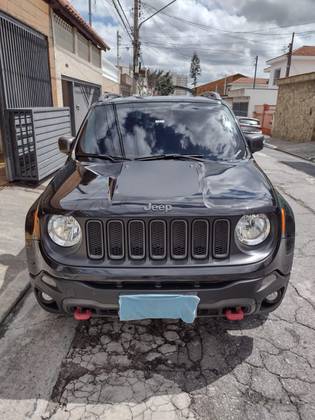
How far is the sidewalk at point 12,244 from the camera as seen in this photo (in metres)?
3.36

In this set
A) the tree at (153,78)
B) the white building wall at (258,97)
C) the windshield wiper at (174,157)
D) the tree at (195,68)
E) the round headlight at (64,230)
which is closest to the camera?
the round headlight at (64,230)

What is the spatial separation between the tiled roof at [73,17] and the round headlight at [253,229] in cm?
1014

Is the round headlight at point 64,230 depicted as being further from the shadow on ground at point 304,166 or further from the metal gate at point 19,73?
the shadow on ground at point 304,166

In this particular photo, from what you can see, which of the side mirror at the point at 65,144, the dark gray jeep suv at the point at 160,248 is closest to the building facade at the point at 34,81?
the side mirror at the point at 65,144

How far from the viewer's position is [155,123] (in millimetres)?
3504

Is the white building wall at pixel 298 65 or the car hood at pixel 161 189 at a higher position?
the white building wall at pixel 298 65

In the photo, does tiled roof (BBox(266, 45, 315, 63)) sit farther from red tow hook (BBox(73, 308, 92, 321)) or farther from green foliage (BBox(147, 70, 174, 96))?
red tow hook (BBox(73, 308, 92, 321))

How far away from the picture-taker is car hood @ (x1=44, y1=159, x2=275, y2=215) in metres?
2.24

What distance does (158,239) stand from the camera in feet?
7.40

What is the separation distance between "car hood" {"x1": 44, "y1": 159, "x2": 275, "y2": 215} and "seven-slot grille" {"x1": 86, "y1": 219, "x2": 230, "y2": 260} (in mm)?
86

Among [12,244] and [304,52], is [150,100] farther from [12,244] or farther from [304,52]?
[304,52]

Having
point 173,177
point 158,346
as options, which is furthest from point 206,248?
point 158,346

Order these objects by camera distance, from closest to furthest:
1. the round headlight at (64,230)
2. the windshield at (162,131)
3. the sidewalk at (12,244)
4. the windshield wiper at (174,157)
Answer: the round headlight at (64,230), the windshield wiper at (174,157), the windshield at (162,131), the sidewalk at (12,244)

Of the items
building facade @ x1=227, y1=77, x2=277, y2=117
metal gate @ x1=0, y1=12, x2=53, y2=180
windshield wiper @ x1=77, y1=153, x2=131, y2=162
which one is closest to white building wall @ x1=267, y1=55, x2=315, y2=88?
building facade @ x1=227, y1=77, x2=277, y2=117
